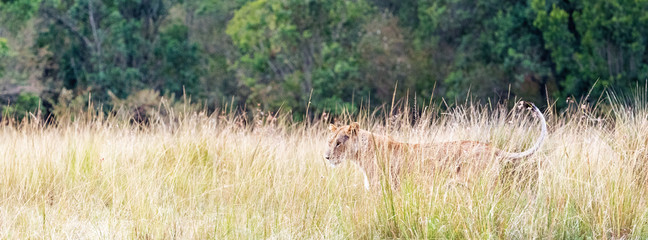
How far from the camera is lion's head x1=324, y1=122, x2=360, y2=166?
5.06 m

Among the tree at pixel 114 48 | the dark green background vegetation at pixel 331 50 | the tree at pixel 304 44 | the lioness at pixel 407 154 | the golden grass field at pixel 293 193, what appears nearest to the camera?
the golden grass field at pixel 293 193

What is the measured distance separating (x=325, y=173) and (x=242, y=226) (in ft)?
3.84

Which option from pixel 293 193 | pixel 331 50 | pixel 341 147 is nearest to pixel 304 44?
pixel 331 50

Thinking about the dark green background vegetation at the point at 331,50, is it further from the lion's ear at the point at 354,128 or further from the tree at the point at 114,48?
the lion's ear at the point at 354,128

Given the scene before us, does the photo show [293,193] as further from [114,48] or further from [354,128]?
[114,48]

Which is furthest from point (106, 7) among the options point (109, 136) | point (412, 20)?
point (109, 136)

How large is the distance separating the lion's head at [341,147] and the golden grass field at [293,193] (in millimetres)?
177

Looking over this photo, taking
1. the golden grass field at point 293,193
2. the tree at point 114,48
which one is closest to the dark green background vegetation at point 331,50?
the tree at point 114,48

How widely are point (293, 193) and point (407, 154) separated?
72cm

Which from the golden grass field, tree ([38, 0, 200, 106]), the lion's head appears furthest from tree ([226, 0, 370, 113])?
the lion's head

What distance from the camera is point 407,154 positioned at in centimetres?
477

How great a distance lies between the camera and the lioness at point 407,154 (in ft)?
14.9

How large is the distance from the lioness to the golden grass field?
118 millimetres

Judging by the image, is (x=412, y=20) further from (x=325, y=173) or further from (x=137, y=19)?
(x=325, y=173)
